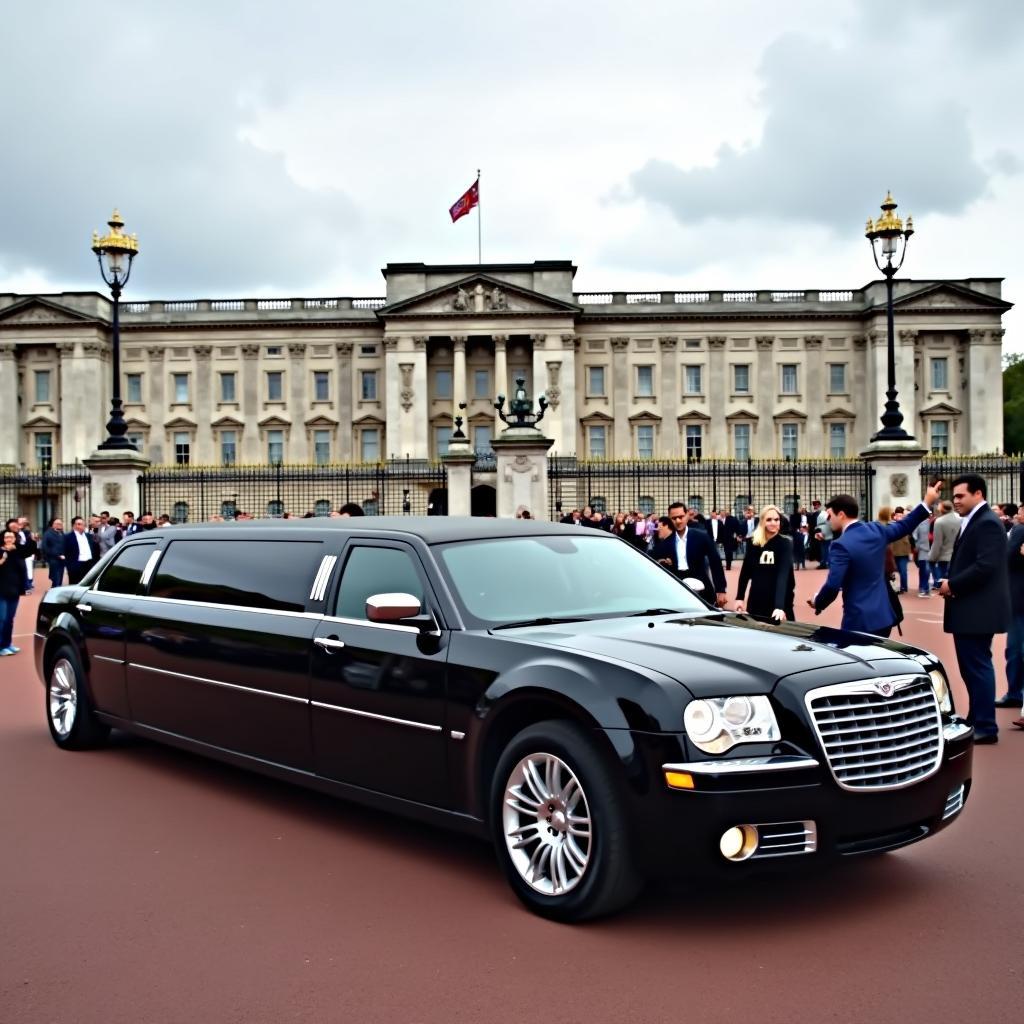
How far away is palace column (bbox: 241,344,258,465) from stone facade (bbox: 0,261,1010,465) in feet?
0.40

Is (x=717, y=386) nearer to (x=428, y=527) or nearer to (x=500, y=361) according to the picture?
(x=500, y=361)

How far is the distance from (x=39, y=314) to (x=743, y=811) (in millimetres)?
76202

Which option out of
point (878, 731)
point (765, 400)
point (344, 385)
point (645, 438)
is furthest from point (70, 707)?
point (765, 400)

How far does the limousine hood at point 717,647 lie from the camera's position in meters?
4.59

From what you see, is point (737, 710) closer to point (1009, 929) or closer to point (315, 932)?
point (1009, 929)

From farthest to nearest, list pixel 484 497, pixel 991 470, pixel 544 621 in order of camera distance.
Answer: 1. pixel 484 497
2. pixel 991 470
3. pixel 544 621

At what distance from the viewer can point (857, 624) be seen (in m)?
8.33

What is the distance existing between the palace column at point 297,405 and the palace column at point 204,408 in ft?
17.6

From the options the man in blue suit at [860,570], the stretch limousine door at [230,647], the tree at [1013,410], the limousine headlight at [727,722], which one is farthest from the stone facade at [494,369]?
the limousine headlight at [727,722]

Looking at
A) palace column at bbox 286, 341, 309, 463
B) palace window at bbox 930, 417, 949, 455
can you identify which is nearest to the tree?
palace window at bbox 930, 417, 949, 455

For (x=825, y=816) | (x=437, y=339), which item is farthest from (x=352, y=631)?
(x=437, y=339)

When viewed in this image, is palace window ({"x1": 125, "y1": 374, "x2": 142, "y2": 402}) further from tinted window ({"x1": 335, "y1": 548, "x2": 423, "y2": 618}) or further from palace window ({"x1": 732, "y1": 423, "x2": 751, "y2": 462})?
tinted window ({"x1": 335, "y1": 548, "x2": 423, "y2": 618})

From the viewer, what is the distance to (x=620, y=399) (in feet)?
247

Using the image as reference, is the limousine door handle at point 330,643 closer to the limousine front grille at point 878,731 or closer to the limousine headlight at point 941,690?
the limousine front grille at point 878,731
